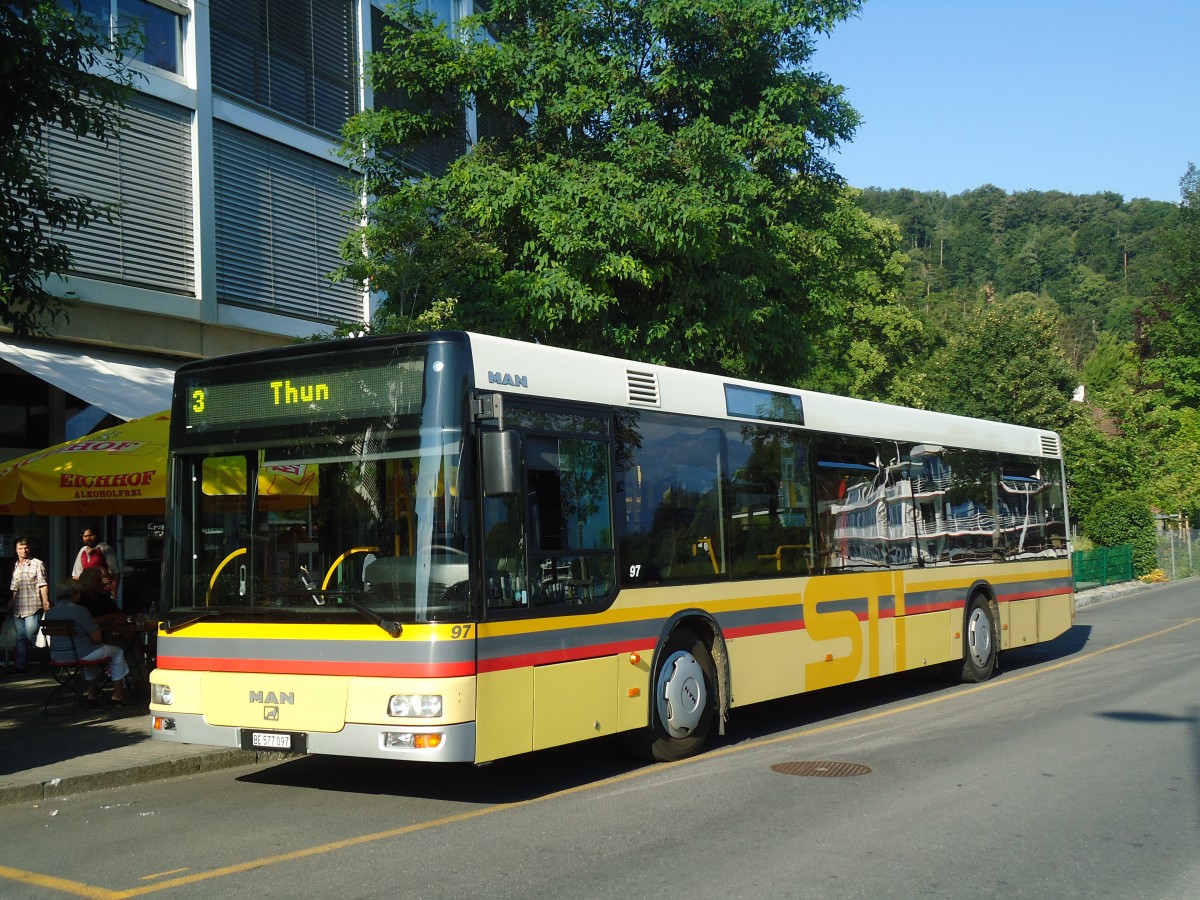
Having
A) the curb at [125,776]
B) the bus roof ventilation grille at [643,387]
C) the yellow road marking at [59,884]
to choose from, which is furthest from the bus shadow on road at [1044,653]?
the yellow road marking at [59,884]

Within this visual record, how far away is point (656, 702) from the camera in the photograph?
9.32 m

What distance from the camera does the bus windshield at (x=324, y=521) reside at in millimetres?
7566

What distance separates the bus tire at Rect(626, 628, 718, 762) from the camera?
9.41 meters

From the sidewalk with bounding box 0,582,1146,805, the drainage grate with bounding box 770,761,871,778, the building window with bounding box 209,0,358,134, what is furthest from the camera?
the building window with bounding box 209,0,358,134

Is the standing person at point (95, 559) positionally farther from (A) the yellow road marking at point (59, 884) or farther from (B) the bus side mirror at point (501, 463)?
(B) the bus side mirror at point (501, 463)

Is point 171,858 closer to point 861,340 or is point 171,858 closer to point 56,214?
point 56,214

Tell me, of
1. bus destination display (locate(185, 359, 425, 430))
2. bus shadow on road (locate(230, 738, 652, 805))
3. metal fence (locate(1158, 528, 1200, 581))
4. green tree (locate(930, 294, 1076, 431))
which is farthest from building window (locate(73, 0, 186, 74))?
metal fence (locate(1158, 528, 1200, 581))

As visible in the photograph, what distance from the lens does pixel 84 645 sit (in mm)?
12156

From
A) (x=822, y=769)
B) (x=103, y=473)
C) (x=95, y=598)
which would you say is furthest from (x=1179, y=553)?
(x=103, y=473)

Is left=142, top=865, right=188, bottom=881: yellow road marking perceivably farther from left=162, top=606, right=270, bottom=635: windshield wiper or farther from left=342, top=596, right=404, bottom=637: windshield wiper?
left=162, top=606, right=270, bottom=635: windshield wiper

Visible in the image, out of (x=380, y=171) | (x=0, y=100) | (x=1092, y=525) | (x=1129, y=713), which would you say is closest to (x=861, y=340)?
(x=1092, y=525)

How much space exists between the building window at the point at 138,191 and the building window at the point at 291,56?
1.59 meters

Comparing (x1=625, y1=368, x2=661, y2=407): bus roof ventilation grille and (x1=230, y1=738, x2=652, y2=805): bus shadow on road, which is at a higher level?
(x1=625, y1=368, x2=661, y2=407): bus roof ventilation grille

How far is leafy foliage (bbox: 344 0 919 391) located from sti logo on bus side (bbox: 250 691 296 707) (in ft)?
25.2
